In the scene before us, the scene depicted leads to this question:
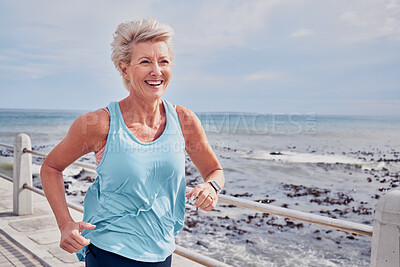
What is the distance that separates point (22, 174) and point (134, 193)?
4304 mm

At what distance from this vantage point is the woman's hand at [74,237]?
122 cm

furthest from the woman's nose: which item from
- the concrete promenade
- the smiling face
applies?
the concrete promenade

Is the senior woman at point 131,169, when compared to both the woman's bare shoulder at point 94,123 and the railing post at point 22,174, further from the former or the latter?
the railing post at point 22,174

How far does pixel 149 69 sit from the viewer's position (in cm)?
130

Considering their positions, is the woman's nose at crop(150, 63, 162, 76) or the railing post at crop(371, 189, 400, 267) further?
the railing post at crop(371, 189, 400, 267)

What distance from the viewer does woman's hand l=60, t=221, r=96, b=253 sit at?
122 centimetres

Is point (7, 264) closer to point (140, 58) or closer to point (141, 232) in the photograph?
point (141, 232)

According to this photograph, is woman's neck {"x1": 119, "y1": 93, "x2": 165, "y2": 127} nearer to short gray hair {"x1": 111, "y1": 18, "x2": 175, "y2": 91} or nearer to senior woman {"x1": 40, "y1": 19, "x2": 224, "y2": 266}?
senior woman {"x1": 40, "y1": 19, "x2": 224, "y2": 266}

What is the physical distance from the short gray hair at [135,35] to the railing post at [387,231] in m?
1.09

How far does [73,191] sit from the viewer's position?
36.3 feet

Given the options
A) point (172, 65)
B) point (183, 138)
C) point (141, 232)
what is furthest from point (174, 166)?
point (172, 65)

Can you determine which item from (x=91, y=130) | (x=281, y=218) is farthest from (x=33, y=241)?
(x=281, y=218)

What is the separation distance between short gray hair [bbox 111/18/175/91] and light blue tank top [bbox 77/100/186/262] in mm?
198

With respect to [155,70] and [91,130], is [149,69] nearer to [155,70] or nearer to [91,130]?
[155,70]
